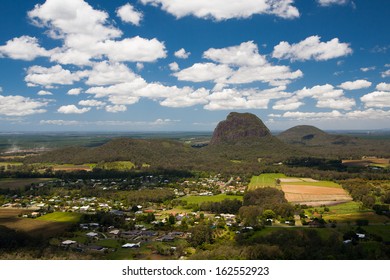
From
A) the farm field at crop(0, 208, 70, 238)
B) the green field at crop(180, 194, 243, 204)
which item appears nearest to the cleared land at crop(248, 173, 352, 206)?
the green field at crop(180, 194, 243, 204)

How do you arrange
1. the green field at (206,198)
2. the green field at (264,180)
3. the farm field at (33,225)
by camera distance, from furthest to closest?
1. the green field at (264,180)
2. the green field at (206,198)
3. the farm field at (33,225)

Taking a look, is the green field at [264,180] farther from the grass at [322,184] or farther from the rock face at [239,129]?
the rock face at [239,129]

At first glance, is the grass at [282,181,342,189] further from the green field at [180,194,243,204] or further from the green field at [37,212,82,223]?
the green field at [37,212,82,223]

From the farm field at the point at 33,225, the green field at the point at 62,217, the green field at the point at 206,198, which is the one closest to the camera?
the farm field at the point at 33,225

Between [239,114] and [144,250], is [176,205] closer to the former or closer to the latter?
[144,250]

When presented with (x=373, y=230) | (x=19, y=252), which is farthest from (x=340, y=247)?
(x=19, y=252)

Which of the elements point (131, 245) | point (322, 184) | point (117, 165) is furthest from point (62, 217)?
point (117, 165)

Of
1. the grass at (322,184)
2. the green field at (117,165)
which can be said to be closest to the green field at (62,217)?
the grass at (322,184)
